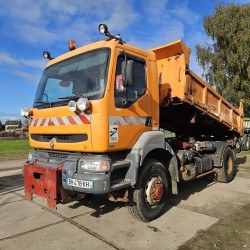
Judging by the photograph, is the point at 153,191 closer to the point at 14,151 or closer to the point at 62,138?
the point at 62,138

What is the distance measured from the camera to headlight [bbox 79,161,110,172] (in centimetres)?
420

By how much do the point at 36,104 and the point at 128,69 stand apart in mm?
2032

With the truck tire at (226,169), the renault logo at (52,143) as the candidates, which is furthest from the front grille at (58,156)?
the truck tire at (226,169)

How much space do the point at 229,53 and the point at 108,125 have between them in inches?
905

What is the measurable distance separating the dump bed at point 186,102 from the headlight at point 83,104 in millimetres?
2280

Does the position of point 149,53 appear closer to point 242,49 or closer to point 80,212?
point 80,212

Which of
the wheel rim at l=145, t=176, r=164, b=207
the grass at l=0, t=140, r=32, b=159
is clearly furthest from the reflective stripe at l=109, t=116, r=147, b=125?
the grass at l=0, t=140, r=32, b=159

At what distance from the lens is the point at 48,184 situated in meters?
4.50

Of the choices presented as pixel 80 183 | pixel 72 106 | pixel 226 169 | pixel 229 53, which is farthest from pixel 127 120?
pixel 229 53

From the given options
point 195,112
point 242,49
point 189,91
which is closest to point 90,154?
point 189,91

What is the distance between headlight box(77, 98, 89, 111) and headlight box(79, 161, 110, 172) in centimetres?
79

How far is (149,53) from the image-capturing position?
17.7ft

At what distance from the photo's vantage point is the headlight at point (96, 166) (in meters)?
4.20

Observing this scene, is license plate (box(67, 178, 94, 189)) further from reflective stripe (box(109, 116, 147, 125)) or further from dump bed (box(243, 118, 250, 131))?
dump bed (box(243, 118, 250, 131))
